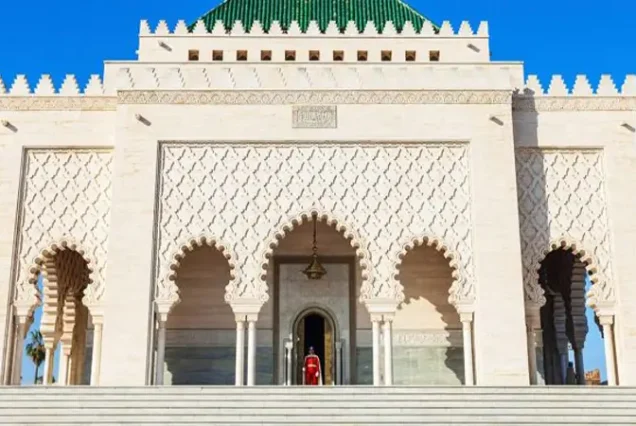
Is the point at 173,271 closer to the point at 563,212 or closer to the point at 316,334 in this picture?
the point at 316,334

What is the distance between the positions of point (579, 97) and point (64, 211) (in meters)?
5.75

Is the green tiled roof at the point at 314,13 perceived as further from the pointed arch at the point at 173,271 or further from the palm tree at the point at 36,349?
the palm tree at the point at 36,349

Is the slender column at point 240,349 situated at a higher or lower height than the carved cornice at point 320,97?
lower

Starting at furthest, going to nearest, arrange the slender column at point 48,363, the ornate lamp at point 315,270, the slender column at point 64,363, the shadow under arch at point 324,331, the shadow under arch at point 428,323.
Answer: the slender column at point 64,363, the slender column at point 48,363, the shadow under arch at point 324,331, the shadow under arch at point 428,323, the ornate lamp at point 315,270

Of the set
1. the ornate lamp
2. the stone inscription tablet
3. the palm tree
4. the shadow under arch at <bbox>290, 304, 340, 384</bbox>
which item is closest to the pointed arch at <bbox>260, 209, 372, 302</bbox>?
the ornate lamp

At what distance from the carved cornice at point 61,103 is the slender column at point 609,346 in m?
5.75

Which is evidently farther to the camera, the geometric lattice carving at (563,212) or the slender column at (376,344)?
the geometric lattice carving at (563,212)

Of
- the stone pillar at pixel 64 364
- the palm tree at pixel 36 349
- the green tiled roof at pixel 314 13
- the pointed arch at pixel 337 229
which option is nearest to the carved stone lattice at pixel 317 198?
the pointed arch at pixel 337 229

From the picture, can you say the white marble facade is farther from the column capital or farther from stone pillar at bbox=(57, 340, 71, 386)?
stone pillar at bbox=(57, 340, 71, 386)

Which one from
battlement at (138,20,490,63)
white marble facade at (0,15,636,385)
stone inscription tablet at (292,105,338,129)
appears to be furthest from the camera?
battlement at (138,20,490,63)

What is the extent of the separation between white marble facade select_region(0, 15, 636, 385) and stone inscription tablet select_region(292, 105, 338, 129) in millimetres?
18

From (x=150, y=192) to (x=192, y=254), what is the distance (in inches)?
51.7

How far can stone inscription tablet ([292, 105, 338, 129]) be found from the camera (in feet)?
30.7

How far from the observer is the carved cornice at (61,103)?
971 centimetres
